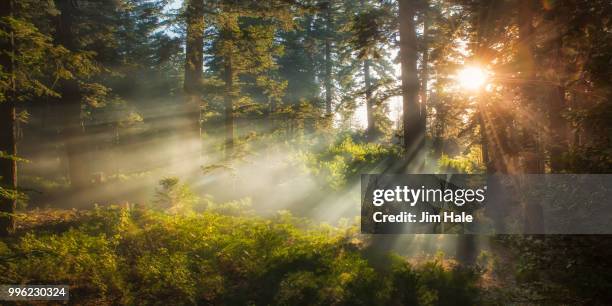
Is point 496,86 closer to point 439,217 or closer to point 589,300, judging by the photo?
point 439,217

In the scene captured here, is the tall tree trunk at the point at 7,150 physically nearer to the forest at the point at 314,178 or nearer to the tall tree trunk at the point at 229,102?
the forest at the point at 314,178

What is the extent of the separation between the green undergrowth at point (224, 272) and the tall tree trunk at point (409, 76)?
439 cm

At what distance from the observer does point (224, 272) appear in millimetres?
7855

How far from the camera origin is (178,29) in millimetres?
16719

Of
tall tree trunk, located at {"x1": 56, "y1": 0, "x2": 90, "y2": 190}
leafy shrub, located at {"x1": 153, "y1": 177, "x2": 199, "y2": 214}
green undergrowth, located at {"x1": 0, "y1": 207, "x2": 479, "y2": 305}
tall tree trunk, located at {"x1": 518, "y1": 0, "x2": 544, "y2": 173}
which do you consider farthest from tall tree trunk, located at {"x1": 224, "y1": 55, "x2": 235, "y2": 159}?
tall tree trunk, located at {"x1": 518, "y1": 0, "x2": 544, "y2": 173}

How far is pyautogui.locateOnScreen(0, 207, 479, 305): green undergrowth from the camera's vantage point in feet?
22.3

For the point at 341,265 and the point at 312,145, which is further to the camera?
the point at 312,145

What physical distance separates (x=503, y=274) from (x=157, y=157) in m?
29.6

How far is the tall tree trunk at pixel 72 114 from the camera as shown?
14.2m

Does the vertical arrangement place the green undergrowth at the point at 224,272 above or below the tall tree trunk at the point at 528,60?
below

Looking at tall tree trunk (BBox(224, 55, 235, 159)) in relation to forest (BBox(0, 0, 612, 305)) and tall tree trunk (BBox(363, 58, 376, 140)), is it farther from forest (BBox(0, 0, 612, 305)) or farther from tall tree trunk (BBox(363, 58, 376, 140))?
tall tree trunk (BBox(363, 58, 376, 140))

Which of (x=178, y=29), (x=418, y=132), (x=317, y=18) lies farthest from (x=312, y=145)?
(x=418, y=132)

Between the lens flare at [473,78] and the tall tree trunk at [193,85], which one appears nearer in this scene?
the lens flare at [473,78]

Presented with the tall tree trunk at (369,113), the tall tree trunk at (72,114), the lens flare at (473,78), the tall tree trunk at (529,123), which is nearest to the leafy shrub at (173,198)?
the tall tree trunk at (72,114)
